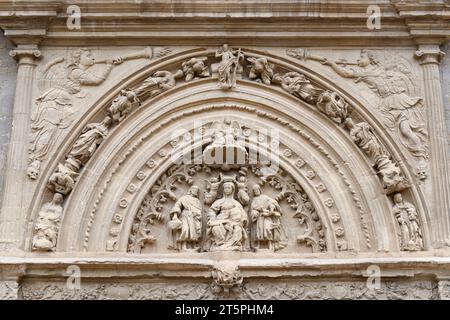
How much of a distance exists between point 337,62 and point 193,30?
1.73 m

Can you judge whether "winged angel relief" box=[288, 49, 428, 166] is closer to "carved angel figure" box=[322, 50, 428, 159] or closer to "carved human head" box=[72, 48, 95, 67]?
"carved angel figure" box=[322, 50, 428, 159]

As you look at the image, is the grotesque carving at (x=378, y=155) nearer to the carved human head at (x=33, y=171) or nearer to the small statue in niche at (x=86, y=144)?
the small statue in niche at (x=86, y=144)

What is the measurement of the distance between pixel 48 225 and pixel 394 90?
4.13 metres

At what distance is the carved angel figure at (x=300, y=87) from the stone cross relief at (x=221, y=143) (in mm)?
11

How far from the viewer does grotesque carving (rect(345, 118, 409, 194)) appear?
25.7 feet

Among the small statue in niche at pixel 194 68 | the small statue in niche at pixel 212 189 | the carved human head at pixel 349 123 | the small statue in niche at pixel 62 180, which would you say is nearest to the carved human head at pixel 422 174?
the carved human head at pixel 349 123

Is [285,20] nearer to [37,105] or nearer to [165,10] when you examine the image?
[165,10]

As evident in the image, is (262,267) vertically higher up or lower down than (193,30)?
lower down

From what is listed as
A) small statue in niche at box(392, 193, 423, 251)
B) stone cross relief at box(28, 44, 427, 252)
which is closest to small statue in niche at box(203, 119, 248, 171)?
stone cross relief at box(28, 44, 427, 252)

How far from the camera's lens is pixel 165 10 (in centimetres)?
852

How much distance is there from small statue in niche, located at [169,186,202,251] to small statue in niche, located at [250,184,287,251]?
0.62 m

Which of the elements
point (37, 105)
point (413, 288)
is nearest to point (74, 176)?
point (37, 105)

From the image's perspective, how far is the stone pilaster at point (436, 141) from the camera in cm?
770
